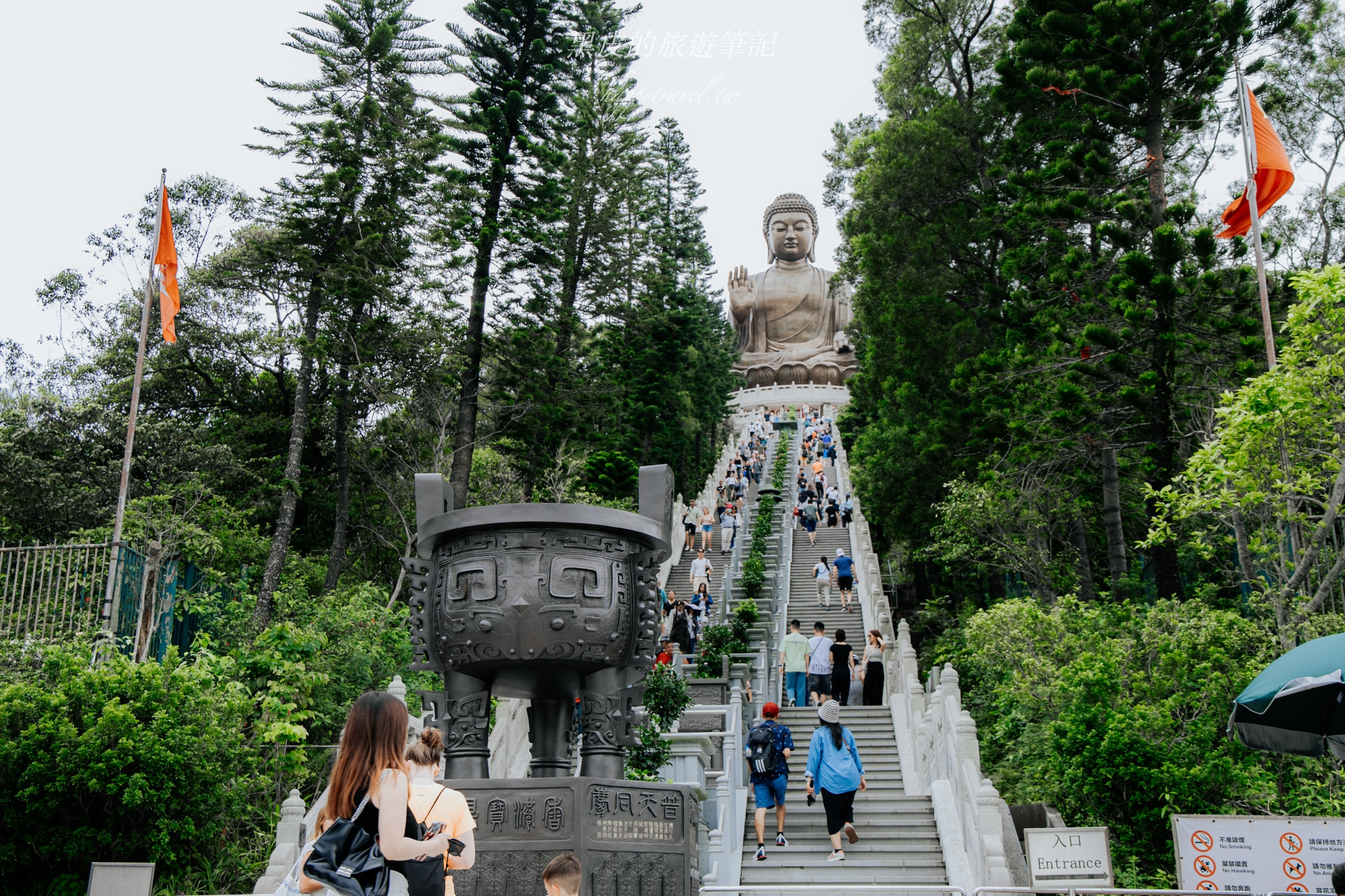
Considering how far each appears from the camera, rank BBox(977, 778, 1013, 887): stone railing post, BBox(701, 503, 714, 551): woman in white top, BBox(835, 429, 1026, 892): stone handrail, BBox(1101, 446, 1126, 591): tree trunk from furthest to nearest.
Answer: BBox(701, 503, 714, 551): woman in white top
BBox(1101, 446, 1126, 591): tree trunk
BBox(835, 429, 1026, 892): stone handrail
BBox(977, 778, 1013, 887): stone railing post

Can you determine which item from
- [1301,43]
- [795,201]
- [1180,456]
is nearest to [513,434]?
[1180,456]

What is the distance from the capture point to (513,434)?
18.8 m

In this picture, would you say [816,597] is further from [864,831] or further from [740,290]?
[740,290]

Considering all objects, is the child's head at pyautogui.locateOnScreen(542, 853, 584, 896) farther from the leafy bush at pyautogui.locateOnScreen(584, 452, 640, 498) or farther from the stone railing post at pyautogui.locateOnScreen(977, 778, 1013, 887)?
the leafy bush at pyautogui.locateOnScreen(584, 452, 640, 498)

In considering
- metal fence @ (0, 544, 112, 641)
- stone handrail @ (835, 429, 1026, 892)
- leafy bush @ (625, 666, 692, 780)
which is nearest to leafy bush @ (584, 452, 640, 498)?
stone handrail @ (835, 429, 1026, 892)

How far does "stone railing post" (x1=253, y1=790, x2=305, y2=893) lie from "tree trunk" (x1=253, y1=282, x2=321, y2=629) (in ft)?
19.4

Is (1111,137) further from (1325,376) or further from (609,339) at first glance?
(609,339)

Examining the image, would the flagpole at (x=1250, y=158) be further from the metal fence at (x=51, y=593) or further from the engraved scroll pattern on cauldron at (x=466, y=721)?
the metal fence at (x=51, y=593)

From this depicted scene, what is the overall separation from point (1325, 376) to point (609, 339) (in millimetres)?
16990

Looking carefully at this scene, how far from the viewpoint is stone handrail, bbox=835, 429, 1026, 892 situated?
312 inches

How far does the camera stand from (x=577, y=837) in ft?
16.2

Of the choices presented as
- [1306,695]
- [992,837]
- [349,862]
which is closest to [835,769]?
Answer: [992,837]

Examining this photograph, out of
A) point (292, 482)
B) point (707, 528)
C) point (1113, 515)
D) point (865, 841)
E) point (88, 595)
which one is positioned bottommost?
point (865, 841)

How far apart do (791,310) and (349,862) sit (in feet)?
167
